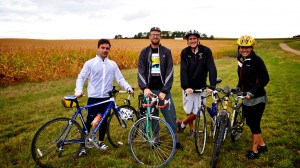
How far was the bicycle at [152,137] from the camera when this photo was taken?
4.39m

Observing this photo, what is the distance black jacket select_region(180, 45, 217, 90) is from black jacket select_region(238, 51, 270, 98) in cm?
60

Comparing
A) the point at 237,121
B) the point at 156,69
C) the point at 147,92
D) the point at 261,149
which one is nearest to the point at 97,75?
the point at 147,92

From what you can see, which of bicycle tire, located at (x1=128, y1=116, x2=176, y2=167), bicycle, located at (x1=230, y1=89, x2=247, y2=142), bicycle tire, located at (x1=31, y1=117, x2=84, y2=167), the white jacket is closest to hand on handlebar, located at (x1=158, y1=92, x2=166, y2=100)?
bicycle tire, located at (x1=128, y1=116, x2=176, y2=167)

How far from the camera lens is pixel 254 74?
456 cm

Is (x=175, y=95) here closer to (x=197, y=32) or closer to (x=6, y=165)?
(x=197, y=32)

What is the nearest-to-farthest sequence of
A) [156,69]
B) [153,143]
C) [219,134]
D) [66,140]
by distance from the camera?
[219,134] → [66,140] → [153,143] → [156,69]

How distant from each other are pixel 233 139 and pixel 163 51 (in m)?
2.72

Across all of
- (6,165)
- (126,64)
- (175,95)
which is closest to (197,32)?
(6,165)

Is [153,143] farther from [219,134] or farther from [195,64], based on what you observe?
[195,64]

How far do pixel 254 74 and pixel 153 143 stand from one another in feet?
7.84

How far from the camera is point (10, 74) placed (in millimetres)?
13070

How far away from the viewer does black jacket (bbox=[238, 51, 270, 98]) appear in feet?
14.3

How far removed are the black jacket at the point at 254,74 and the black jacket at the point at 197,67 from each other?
602 mm

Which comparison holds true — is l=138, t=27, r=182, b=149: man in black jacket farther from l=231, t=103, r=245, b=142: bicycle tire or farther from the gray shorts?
l=231, t=103, r=245, b=142: bicycle tire
